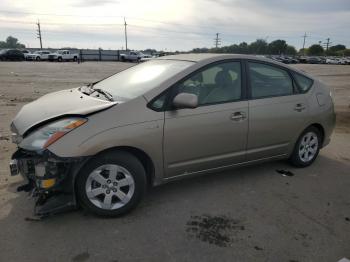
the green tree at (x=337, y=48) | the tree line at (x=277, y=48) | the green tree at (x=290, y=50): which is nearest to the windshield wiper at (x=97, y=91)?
the tree line at (x=277, y=48)

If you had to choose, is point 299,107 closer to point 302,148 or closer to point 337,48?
Result: point 302,148

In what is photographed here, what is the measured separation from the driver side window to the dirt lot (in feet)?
3.92

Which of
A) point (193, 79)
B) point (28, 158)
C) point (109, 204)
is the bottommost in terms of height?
point (109, 204)

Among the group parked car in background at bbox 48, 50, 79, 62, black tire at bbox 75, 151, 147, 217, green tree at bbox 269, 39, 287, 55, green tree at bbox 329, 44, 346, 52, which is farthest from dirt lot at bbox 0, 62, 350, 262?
green tree at bbox 329, 44, 346, 52

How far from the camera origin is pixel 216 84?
4.29 m

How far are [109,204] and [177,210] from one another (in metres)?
0.78

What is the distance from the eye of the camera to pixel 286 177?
197 inches

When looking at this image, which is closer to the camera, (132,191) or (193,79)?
(132,191)

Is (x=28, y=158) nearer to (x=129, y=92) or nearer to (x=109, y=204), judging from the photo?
(x=109, y=204)

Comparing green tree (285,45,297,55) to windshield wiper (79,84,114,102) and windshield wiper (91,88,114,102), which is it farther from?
windshield wiper (91,88,114,102)

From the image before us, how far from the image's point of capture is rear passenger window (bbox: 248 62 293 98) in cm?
456

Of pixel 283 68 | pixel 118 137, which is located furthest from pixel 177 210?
pixel 283 68

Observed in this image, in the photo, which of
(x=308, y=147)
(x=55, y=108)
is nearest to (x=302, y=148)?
(x=308, y=147)

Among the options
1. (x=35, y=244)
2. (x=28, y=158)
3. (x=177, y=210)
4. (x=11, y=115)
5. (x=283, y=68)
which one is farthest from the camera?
(x=11, y=115)
